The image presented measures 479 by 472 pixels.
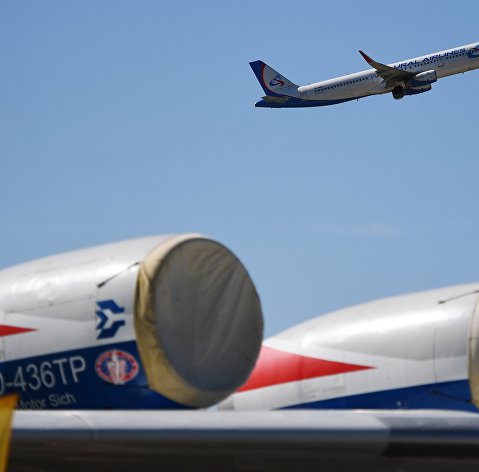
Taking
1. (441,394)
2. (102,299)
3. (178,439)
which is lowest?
(441,394)

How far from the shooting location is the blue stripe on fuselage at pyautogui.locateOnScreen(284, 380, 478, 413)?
7.76 meters

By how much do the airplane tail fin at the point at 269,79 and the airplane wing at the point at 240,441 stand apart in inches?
2991

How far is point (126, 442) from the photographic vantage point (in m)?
5.85

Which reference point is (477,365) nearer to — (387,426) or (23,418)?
(387,426)

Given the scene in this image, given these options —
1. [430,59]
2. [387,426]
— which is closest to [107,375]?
[387,426]

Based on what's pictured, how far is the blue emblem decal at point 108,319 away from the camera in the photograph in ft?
22.4

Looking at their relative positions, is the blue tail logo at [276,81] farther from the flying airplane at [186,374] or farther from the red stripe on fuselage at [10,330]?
the red stripe on fuselage at [10,330]

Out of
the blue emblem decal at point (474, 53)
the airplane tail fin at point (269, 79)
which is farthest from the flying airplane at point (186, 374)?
the airplane tail fin at point (269, 79)

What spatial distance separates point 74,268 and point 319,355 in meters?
2.29

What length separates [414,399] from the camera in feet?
26.5

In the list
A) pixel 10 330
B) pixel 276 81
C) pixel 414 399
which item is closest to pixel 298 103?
pixel 276 81

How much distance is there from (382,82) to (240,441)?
6782cm

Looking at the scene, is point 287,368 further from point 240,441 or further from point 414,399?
point 240,441

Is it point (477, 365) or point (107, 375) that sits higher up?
point (107, 375)
